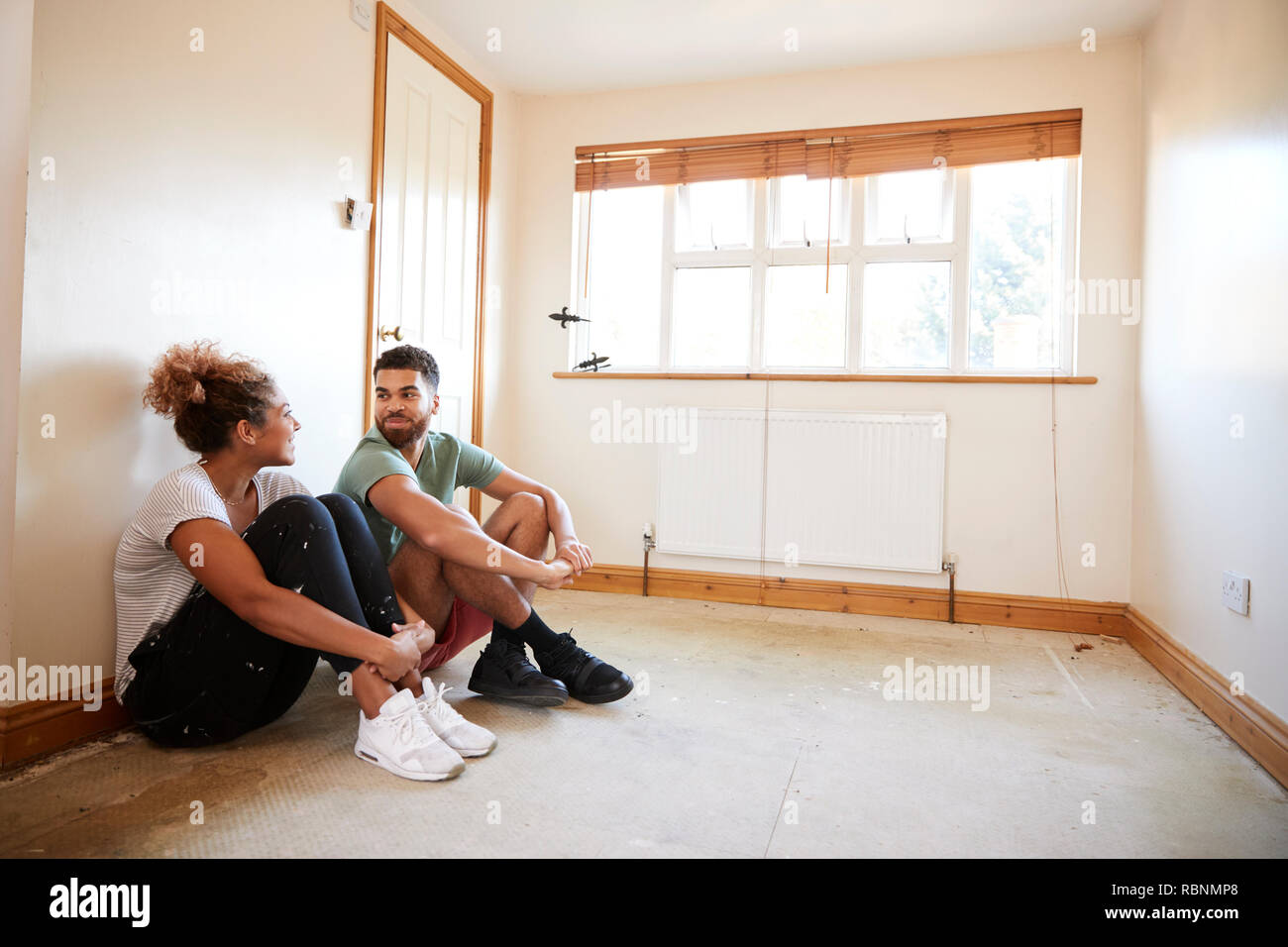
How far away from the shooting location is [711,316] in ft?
12.1

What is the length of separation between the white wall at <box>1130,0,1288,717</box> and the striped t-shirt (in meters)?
2.30

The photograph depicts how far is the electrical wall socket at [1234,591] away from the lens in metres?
2.02

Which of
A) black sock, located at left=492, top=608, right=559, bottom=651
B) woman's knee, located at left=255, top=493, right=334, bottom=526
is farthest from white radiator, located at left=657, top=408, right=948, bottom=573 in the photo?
woman's knee, located at left=255, top=493, right=334, bottom=526

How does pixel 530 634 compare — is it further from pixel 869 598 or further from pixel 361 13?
pixel 361 13

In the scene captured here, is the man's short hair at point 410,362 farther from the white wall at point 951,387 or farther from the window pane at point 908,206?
the window pane at point 908,206

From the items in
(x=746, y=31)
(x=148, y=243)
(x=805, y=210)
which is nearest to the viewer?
(x=148, y=243)

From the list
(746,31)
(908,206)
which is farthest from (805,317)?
(746,31)

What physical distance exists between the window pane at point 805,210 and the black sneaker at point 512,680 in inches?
89.5

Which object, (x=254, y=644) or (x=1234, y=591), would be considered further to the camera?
(x=1234, y=591)

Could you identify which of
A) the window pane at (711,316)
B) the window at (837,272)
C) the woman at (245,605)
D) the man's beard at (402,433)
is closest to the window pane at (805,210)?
the window at (837,272)

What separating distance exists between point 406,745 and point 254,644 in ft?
1.17

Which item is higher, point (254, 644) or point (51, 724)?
point (254, 644)
